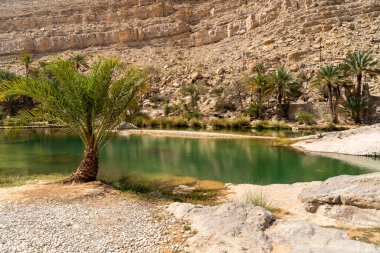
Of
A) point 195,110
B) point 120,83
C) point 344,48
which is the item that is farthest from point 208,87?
point 120,83

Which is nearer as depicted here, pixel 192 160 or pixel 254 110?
pixel 192 160

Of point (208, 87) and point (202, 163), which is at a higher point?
point (208, 87)

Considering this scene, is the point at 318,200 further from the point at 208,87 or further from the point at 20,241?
the point at 208,87

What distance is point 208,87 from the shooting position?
5059cm

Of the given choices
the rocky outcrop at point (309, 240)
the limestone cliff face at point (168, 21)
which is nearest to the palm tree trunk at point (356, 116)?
the limestone cliff face at point (168, 21)

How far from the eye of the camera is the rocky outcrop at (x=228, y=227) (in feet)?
20.7

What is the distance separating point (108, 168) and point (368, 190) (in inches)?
481

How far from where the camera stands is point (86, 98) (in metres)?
11.8

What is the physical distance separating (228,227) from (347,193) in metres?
3.31

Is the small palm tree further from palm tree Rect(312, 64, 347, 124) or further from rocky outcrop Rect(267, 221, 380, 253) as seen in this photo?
rocky outcrop Rect(267, 221, 380, 253)

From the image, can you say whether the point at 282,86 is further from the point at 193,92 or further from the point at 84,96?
the point at 84,96

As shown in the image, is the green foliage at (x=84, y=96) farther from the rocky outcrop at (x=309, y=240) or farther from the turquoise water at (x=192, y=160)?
the rocky outcrop at (x=309, y=240)

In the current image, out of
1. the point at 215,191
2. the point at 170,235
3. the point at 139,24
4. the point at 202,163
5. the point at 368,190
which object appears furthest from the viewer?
the point at 139,24

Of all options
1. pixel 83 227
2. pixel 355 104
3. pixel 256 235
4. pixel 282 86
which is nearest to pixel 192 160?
pixel 83 227
